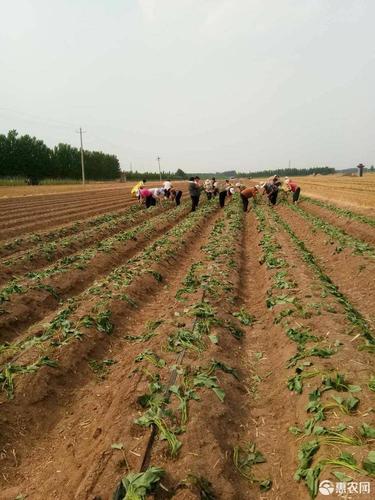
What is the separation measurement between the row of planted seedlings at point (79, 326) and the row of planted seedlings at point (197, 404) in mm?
934

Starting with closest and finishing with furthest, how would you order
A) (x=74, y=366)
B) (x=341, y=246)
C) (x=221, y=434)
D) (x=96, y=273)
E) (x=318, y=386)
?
(x=221, y=434), (x=318, y=386), (x=74, y=366), (x=96, y=273), (x=341, y=246)

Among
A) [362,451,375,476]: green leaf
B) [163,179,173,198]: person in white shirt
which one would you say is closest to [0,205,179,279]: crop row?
[163,179,173,198]: person in white shirt

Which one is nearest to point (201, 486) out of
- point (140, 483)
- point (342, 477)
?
point (140, 483)

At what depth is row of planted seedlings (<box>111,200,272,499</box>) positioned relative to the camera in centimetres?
364

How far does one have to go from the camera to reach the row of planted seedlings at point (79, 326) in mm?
5816

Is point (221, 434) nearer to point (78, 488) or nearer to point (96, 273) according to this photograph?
point (78, 488)

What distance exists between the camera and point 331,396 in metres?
4.46

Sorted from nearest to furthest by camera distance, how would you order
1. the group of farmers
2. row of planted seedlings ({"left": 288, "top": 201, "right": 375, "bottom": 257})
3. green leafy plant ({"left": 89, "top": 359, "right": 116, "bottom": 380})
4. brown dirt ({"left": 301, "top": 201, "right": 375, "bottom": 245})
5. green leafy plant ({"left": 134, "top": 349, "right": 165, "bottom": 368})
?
green leafy plant ({"left": 134, "top": 349, "right": 165, "bottom": 368})
green leafy plant ({"left": 89, "top": 359, "right": 116, "bottom": 380})
row of planted seedlings ({"left": 288, "top": 201, "right": 375, "bottom": 257})
brown dirt ({"left": 301, "top": 201, "right": 375, "bottom": 245})
the group of farmers

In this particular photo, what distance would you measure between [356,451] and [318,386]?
46.3 inches

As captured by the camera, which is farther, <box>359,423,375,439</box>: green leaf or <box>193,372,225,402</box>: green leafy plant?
<box>193,372,225,402</box>: green leafy plant

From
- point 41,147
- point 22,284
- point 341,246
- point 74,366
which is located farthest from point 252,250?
point 41,147

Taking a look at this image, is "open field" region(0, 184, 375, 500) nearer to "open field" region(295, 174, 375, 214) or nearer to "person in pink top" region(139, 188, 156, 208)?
"person in pink top" region(139, 188, 156, 208)

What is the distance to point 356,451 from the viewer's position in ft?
11.8

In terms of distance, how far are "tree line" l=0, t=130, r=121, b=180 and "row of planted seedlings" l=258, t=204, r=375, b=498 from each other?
77092mm
